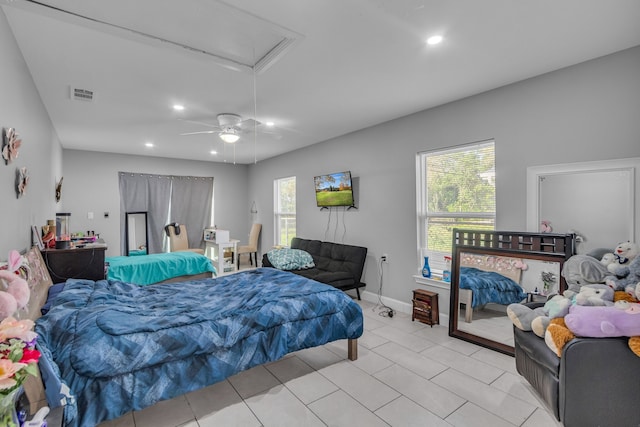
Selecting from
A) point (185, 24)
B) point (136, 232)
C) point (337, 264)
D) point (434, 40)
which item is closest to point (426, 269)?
point (337, 264)

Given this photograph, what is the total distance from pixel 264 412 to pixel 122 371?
956 mm

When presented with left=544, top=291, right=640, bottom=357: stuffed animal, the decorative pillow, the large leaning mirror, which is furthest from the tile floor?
the large leaning mirror

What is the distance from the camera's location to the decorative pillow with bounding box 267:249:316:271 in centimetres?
481

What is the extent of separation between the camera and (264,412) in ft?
6.98

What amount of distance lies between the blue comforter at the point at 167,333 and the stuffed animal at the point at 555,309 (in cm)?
125

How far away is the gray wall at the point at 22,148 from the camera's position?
193 cm

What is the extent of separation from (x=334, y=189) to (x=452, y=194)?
6.43 ft

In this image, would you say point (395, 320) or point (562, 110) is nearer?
point (562, 110)

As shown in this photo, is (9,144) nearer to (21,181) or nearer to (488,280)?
(21,181)

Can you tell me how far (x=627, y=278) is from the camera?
6.42 ft

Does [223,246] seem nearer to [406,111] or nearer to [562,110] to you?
[406,111]

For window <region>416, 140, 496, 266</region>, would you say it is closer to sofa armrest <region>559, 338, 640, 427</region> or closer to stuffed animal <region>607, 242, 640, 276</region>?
stuffed animal <region>607, 242, 640, 276</region>

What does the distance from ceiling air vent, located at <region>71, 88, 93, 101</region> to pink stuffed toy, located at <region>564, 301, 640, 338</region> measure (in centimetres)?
444

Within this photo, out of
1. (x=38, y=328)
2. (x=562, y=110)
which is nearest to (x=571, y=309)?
(x=562, y=110)
